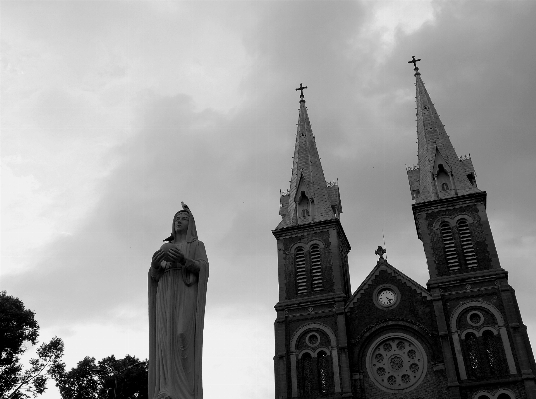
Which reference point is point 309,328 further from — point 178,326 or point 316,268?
point 178,326

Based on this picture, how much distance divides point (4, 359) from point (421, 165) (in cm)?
2605

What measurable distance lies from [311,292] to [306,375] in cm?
480

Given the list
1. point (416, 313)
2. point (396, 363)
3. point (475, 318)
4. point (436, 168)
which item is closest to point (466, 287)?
point (475, 318)

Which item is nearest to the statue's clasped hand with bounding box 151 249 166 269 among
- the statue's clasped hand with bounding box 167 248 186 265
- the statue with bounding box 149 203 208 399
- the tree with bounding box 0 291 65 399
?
the statue with bounding box 149 203 208 399

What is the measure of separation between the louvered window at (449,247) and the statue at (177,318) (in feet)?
90.8

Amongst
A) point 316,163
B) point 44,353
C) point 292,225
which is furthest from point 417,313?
point 44,353

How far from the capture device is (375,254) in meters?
35.9

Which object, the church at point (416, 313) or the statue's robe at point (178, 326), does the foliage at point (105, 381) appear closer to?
the church at point (416, 313)

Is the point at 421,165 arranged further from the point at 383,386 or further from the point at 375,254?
the point at 383,386

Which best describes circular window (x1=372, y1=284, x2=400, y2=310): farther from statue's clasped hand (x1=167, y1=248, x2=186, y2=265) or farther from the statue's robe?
statue's clasped hand (x1=167, y1=248, x2=186, y2=265)

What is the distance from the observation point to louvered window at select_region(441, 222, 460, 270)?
108 feet

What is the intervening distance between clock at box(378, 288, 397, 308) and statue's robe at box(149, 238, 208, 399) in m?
27.6

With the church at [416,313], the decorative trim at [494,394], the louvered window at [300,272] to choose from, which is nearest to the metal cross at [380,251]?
→ the church at [416,313]

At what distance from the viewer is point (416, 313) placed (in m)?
32.8
